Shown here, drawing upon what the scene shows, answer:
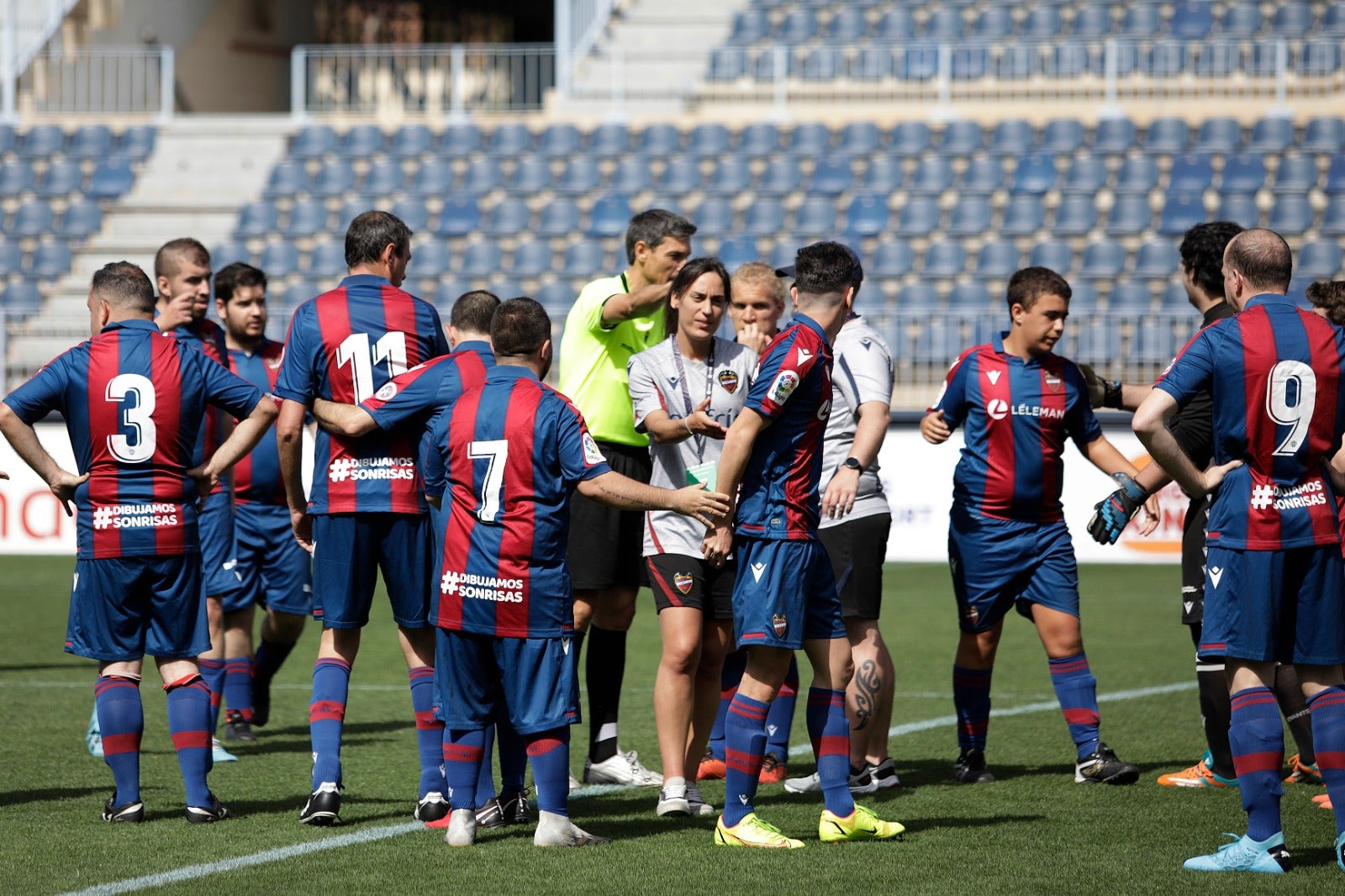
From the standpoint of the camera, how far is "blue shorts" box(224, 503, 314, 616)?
7.44 m

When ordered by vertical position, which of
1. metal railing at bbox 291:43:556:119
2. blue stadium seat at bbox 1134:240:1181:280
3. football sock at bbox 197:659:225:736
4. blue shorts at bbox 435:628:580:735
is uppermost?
metal railing at bbox 291:43:556:119

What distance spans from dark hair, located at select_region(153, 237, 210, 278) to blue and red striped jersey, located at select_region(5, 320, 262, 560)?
87 cm

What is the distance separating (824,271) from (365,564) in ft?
6.01

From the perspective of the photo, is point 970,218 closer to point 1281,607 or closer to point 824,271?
point 824,271

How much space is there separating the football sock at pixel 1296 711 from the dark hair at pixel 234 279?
15.4 ft

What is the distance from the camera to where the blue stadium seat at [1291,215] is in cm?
1798

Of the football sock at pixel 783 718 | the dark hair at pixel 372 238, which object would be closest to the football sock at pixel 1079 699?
the football sock at pixel 783 718

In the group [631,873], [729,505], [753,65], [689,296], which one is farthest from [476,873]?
[753,65]

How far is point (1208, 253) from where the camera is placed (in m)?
6.10

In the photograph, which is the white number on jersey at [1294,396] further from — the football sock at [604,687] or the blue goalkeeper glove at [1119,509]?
the football sock at [604,687]

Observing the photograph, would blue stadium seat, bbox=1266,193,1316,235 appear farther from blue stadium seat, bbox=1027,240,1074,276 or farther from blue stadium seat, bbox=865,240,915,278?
blue stadium seat, bbox=865,240,915,278

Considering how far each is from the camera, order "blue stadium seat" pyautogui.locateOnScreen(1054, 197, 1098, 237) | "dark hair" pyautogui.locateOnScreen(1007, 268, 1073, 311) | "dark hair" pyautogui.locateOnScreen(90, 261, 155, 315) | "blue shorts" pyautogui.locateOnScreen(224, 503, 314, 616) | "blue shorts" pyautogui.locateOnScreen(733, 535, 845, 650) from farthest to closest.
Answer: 1. "blue stadium seat" pyautogui.locateOnScreen(1054, 197, 1098, 237)
2. "blue shorts" pyautogui.locateOnScreen(224, 503, 314, 616)
3. "dark hair" pyautogui.locateOnScreen(1007, 268, 1073, 311)
4. "dark hair" pyautogui.locateOnScreen(90, 261, 155, 315)
5. "blue shorts" pyautogui.locateOnScreen(733, 535, 845, 650)

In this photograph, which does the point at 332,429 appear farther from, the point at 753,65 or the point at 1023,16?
the point at 1023,16

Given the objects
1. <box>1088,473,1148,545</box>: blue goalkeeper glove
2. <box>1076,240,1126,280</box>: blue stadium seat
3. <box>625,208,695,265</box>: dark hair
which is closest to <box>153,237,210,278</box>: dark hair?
<box>625,208,695,265</box>: dark hair
